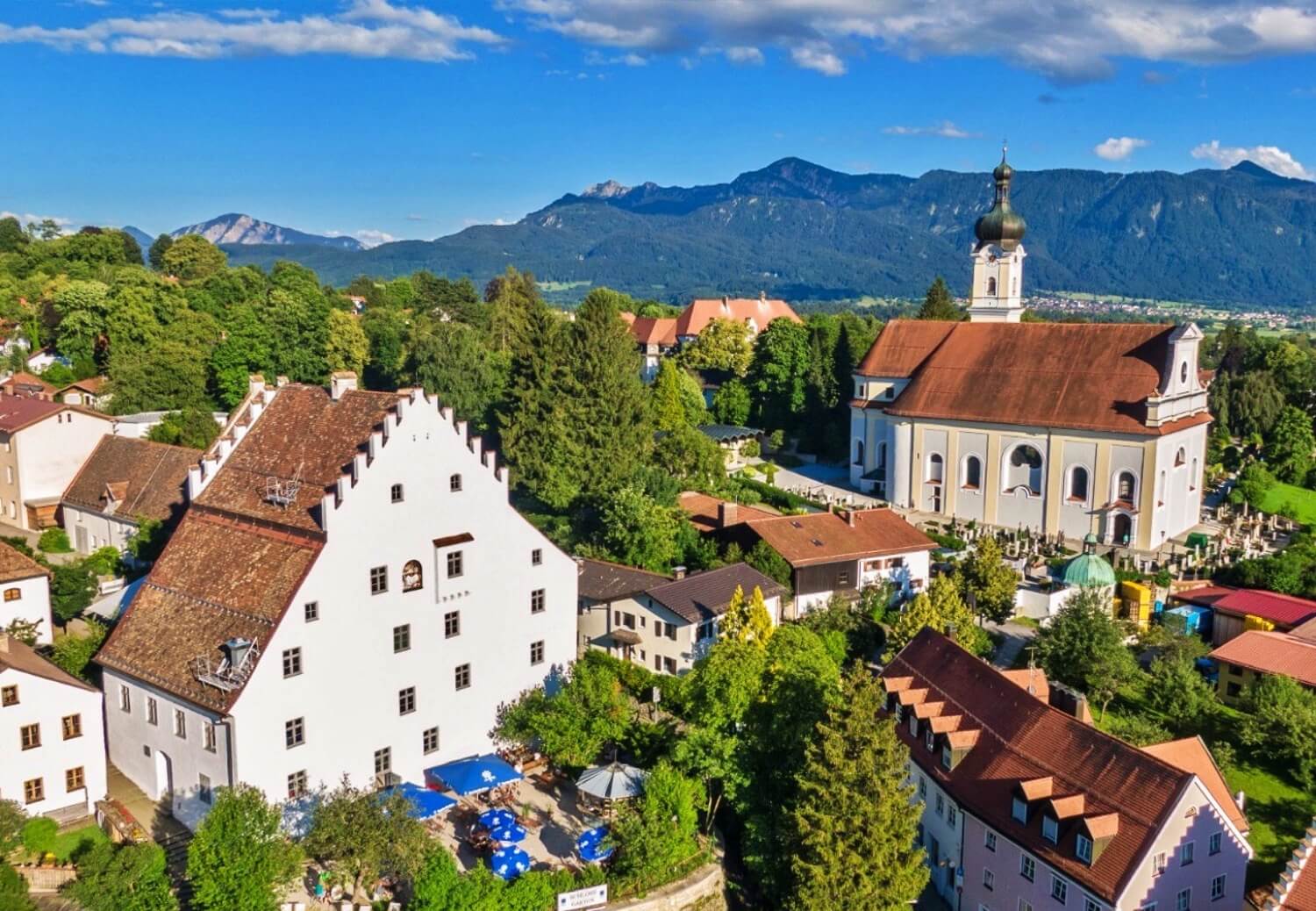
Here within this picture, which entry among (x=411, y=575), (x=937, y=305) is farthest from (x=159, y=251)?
(x=411, y=575)

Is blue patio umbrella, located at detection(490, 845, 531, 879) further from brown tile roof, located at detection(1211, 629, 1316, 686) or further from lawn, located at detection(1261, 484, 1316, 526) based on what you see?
lawn, located at detection(1261, 484, 1316, 526)

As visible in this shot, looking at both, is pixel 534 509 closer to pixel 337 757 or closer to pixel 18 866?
pixel 337 757

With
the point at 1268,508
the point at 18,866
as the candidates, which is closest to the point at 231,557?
the point at 18,866

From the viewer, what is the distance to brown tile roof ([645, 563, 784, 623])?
39.7 metres

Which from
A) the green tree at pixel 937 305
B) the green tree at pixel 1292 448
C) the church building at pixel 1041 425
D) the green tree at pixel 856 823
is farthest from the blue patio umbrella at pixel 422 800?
the green tree at pixel 1292 448

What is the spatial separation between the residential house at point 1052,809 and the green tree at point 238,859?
15.7 meters

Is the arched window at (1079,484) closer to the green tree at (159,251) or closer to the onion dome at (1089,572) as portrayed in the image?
the onion dome at (1089,572)

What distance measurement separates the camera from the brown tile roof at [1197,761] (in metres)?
29.3

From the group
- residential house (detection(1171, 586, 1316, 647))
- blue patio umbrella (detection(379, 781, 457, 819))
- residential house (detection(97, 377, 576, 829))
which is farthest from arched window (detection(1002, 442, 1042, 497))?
blue patio umbrella (detection(379, 781, 457, 819))

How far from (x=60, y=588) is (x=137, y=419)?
21345 millimetres

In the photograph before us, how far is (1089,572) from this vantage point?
49.5m

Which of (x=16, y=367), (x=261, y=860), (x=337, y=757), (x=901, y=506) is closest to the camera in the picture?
(x=261, y=860)

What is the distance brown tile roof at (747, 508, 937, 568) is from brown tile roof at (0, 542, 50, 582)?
92.5 feet

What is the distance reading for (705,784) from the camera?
104 feet
